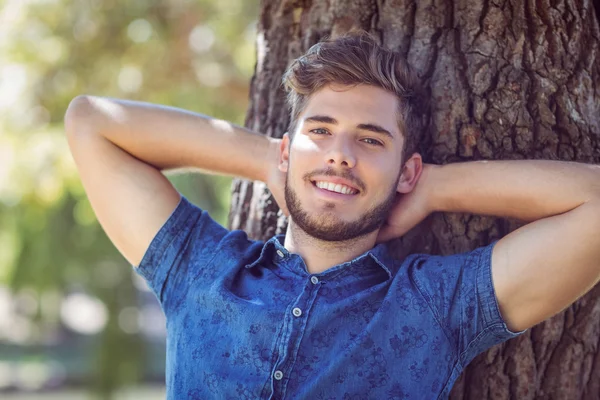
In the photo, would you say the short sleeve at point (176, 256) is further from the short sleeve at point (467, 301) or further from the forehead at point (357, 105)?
the short sleeve at point (467, 301)

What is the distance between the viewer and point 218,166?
9.08 feet

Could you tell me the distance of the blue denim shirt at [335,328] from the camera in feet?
7.50

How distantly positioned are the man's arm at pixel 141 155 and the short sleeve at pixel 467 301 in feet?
2.48

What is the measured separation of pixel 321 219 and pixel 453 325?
0.52 meters

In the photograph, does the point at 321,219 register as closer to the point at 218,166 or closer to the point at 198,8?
the point at 218,166

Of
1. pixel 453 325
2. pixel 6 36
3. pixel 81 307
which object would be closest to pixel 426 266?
pixel 453 325

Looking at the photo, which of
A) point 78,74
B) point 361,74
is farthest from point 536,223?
point 78,74

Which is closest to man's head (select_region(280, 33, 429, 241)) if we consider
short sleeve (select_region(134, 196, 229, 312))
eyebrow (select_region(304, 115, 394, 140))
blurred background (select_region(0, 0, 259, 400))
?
eyebrow (select_region(304, 115, 394, 140))

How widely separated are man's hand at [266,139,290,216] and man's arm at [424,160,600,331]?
2.02 feet

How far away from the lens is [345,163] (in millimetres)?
2412

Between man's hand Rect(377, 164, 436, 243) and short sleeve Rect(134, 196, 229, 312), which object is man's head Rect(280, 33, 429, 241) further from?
short sleeve Rect(134, 196, 229, 312)

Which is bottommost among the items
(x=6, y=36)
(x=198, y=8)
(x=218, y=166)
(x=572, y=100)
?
(x=218, y=166)

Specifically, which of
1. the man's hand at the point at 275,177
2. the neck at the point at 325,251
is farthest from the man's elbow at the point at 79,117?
the neck at the point at 325,251

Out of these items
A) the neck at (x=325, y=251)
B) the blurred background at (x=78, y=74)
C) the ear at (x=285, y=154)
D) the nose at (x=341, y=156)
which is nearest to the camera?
the nose at (x=341, y=156)
